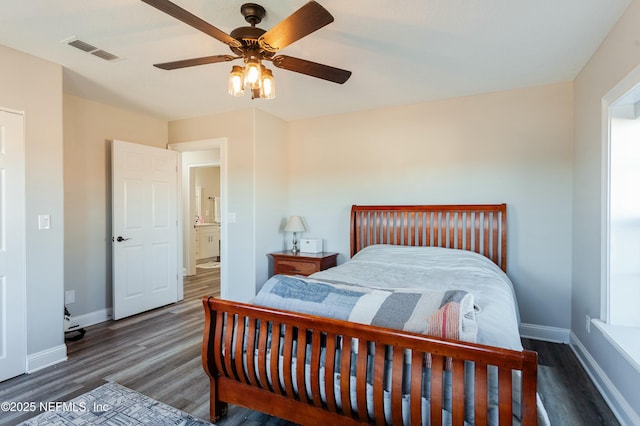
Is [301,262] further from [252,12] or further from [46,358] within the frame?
[252,12]

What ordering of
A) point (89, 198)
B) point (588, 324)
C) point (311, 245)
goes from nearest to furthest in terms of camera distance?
point (588, 324) < point (89, 198) < point (311, 245)

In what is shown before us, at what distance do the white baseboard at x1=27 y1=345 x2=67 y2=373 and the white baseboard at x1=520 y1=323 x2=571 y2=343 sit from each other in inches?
167

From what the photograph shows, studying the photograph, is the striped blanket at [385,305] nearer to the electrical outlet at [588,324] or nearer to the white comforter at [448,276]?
the white comforter at [448,276]

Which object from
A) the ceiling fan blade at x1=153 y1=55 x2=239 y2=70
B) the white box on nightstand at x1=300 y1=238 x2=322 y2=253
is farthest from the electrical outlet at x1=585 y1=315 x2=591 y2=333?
the ceiling fan blade at x1=153 y1=55 x2=239 y2=70

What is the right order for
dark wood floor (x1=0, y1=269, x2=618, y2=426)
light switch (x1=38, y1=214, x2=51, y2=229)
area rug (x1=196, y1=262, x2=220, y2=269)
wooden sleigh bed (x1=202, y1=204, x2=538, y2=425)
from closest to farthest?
wooden sleigh bed (x1=202, y1=204, x2=538, y2=425), dark wood floor (x1=0, y1=269, x2=618, y2=426), light switch (x1=38, y1=214, x2=51, y2=229), area rug (x1=196, y1=262, x2=220, y2=269)

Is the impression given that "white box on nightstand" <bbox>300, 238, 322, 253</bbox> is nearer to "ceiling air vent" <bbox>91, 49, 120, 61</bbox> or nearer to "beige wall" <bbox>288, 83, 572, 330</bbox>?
"beige wall" <bbox>288, 83, 572, 330</bbox>

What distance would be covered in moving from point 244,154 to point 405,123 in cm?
196

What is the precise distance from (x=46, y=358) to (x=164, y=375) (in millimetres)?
1033

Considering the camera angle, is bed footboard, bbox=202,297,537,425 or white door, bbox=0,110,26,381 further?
white door, bbox=0,110,26,381

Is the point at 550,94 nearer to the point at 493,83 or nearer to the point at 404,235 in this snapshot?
the point at 493,83

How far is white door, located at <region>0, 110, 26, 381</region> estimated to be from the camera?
2.42 meters

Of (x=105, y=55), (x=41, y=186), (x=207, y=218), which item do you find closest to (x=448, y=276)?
(x=105, y=55)

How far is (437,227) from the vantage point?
3.52 meters

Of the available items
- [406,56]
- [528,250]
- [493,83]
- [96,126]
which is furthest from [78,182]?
[528,250]
